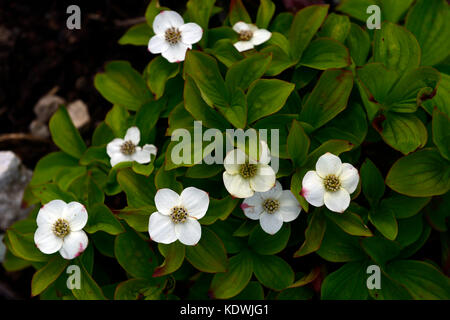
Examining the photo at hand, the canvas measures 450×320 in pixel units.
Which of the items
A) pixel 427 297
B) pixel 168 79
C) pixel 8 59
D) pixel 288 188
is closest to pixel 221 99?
pixel 168 79

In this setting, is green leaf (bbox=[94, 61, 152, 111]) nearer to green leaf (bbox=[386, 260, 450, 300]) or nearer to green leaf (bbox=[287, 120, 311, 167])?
green leaf (bbox=[287, 120, 311, 167])

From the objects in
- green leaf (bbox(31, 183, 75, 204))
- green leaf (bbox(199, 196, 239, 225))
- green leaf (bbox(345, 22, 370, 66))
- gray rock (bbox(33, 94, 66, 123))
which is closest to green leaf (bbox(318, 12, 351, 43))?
green leaf (bbox(345, 22, 370, 66))

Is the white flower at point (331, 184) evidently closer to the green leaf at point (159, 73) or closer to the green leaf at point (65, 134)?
the green leaf at point (159, 73)

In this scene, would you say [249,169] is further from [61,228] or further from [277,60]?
[61,228]

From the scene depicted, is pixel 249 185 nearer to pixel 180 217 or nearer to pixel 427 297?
pixel 180 217

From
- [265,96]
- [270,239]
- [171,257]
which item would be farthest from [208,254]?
[265,96]

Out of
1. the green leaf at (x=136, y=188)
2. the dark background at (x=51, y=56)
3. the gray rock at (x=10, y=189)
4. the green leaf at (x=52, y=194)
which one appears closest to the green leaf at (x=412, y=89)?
the green leaf at (x=136, y=188)
